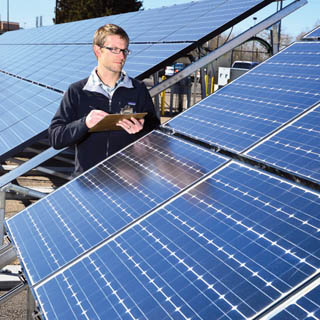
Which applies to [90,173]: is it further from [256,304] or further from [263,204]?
[256,304]

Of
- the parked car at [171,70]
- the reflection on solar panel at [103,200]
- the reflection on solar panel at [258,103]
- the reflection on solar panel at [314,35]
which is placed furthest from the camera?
the parked car at [171,70]

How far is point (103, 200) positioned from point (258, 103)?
1.25 metres

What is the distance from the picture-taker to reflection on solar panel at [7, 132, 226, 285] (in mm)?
2986

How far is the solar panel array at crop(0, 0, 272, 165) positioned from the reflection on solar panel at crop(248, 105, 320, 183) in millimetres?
3310

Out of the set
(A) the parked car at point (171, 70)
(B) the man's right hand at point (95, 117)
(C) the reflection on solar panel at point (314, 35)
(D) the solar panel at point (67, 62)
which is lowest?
(A) the parked car at point (171, 70)

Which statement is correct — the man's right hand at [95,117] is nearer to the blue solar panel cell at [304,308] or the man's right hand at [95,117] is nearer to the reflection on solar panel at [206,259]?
the reflection on solar panel at [206,259]

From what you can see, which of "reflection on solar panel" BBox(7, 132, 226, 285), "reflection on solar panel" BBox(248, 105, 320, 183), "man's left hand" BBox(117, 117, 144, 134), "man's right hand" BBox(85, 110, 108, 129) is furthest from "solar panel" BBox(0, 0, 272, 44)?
"reflection on solar panel" BBox(248, 105, 320, 183)

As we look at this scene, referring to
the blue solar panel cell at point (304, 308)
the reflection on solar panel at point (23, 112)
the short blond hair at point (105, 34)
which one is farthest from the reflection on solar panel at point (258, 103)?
the reflection on solar panel at point (23, 112)

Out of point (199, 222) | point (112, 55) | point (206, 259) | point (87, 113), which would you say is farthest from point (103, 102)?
point (206, 259)

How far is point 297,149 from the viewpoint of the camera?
3.02m

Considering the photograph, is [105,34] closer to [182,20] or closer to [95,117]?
[95,117]

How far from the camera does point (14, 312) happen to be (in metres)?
6.02

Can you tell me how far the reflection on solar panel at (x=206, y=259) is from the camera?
2.05 meters

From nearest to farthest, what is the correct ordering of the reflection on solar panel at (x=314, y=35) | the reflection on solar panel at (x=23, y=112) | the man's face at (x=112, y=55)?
1. the man's face at (x=112, y=55)
2. the reflection on solar panel at (x=314, y=35)
3. the reflection on solar panel at (x=23, y=112)
